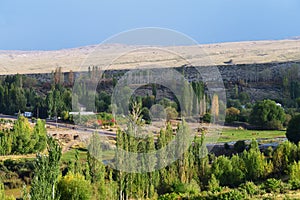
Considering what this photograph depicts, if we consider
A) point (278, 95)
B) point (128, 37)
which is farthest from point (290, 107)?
point (128, 37)

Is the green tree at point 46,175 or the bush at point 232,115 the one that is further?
the bush at point 232,115

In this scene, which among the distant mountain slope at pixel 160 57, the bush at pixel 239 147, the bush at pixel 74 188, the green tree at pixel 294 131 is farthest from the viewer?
the green tree at pixel 294 131

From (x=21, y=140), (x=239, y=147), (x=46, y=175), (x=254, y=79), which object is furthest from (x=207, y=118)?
(x=254, y=79)

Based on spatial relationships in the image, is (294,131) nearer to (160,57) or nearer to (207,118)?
(207,118)

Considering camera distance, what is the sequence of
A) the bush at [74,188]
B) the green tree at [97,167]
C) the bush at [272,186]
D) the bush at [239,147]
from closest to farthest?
the bush at [74,188] → the bush at [272,186] → the green tree at [97,167] → the bush at [239,147]

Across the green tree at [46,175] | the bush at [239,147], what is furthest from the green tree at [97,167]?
the bush at [239,147]

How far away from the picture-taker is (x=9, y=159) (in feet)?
88.6

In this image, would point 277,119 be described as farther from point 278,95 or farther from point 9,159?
point 9,159

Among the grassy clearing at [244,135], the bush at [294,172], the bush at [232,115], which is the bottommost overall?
the bush at [294,172]

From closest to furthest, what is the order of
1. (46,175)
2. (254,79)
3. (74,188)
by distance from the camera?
(46,175) → (74,188) → (254,79)

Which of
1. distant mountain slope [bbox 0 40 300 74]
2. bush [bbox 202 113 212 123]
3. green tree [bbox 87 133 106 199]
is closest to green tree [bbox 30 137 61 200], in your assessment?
green tree [bbox 87 133 106 199]

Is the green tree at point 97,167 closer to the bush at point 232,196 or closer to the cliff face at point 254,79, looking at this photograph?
the bush at point 232,196

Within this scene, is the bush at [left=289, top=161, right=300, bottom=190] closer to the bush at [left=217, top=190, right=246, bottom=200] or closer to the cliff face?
the bush at [left=217, top=190, right=246, bottom=200]

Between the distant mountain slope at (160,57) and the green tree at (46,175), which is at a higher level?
the distant mountain slope at (160,57)
